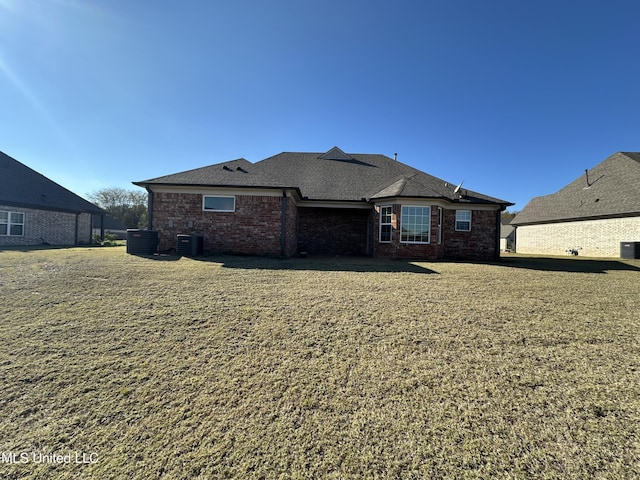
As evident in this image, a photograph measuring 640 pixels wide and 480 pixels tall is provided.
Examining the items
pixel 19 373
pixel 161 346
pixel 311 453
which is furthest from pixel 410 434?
pixel 19 373

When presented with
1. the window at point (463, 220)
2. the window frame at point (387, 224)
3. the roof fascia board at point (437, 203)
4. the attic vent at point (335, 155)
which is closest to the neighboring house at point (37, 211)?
the attic vent at point (335, 155)

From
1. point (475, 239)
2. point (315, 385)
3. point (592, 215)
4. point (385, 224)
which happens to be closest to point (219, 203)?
point (385, 224)

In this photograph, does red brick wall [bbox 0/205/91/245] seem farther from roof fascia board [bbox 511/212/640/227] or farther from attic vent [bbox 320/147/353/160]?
roof fascia board [bbox 511/212/640/227]

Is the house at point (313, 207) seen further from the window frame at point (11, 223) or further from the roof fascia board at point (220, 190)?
the window frame at point (11, 223)

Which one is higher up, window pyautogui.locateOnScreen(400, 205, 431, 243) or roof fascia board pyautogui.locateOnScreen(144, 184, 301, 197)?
roof fascia board pyautogui.locateOnScreen(144, 184, 301, 197)

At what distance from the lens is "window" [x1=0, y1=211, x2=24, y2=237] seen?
637 inches

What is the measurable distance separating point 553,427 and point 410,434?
132cm

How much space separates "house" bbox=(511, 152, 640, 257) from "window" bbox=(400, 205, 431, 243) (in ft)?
49.5

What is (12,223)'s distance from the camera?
16516mm

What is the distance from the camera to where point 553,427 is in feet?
7.99

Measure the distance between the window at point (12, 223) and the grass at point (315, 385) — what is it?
53.9 feet

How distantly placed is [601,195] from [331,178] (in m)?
20.3

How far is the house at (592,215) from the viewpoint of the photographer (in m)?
17.5

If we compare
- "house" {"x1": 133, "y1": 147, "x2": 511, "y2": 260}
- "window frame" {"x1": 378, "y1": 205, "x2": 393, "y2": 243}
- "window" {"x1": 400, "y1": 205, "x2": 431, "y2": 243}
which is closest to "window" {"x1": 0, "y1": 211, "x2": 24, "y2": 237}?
"house" {"x1": 133, "y1": 147, "x2": 511, "y2": 260}
